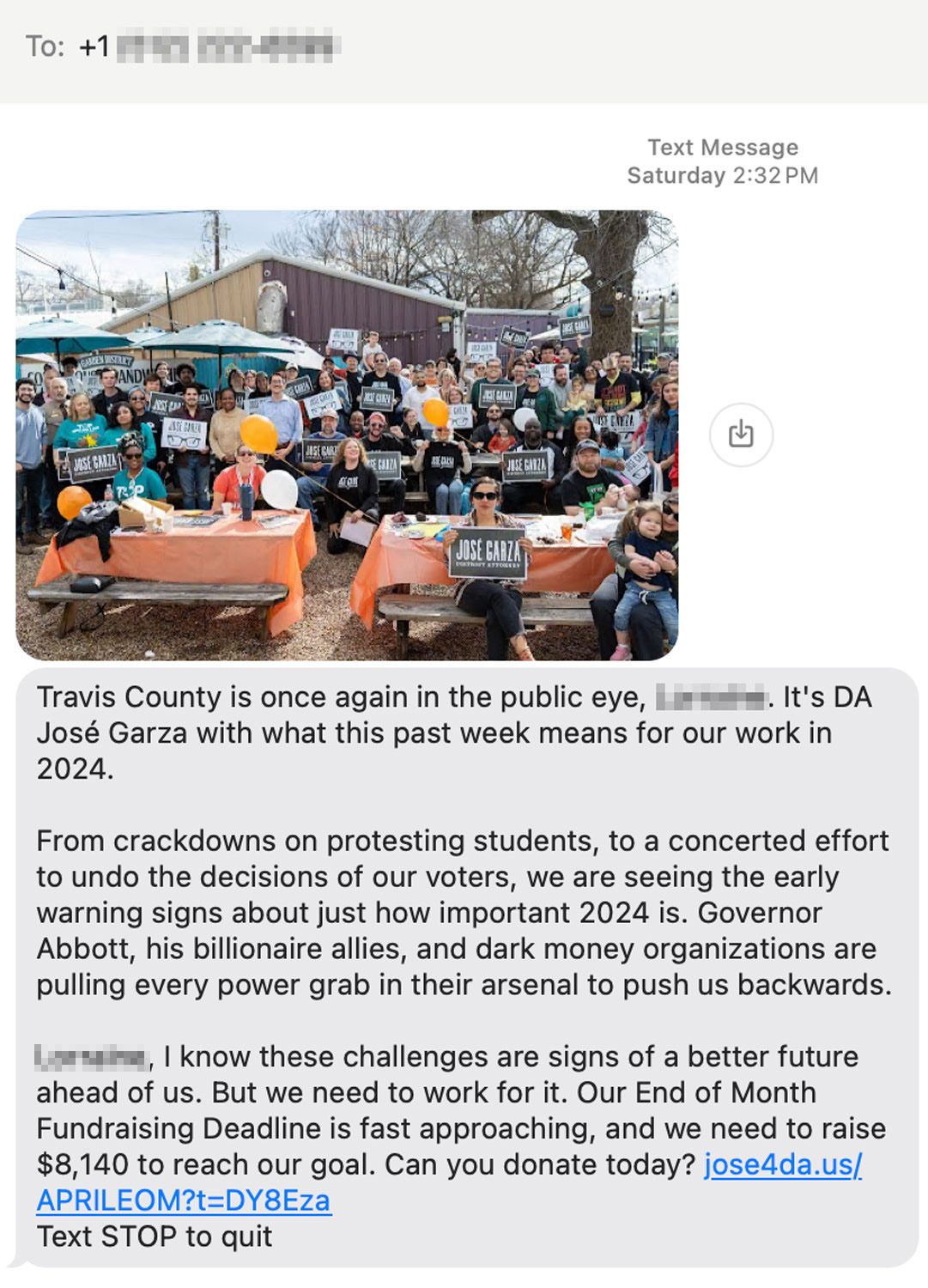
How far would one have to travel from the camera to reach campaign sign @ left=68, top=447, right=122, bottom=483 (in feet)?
20.2

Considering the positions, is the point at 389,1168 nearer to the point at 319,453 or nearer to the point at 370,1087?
the point at 370,1087

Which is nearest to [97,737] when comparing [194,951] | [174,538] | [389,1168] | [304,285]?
[194,951]

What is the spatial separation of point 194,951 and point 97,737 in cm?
58

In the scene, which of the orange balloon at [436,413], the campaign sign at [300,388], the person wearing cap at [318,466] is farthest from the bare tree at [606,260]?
the campaign sign at [300,388]

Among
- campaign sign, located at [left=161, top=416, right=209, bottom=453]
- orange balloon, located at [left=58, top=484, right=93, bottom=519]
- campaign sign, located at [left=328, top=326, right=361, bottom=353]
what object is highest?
campaign sign, located at [left=328, top=326, right=361, bottom=353]

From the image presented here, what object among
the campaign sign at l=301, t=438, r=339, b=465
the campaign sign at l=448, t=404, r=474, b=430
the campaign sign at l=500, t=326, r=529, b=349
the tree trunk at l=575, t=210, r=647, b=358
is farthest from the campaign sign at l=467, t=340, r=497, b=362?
the campaign sign at l=301, t=438, r=339, b=465

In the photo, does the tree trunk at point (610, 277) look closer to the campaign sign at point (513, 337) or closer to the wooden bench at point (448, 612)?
the wooden bench at point (448, 612)

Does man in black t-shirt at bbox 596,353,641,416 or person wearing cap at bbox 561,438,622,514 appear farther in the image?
man in black t-shirt at bbox 596,353,641,416

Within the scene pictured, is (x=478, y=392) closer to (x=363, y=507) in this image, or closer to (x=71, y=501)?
(x=363, y=507)

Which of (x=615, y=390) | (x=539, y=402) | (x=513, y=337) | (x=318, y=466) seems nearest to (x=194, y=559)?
(x=318, y=466)

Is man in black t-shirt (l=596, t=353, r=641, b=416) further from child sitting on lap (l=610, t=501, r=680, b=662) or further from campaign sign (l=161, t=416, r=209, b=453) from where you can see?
child sitting on lap (l=610, t=501, r=680, b=662)

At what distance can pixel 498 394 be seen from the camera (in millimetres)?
9328

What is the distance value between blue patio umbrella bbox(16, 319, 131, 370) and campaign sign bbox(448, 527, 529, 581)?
5.48 metres

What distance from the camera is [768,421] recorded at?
89.4 inches
